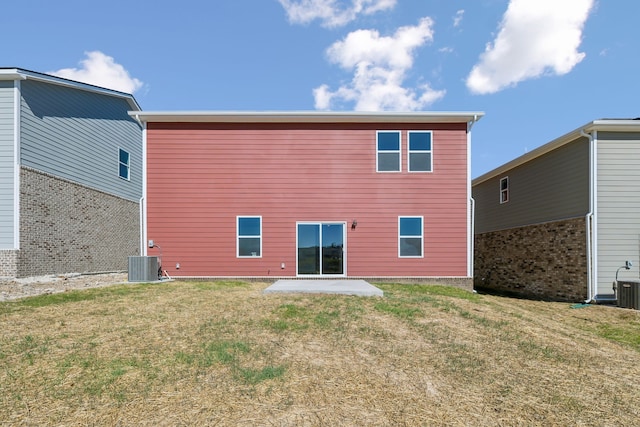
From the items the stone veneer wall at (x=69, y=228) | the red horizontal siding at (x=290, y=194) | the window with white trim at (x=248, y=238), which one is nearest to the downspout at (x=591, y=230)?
the red horizontal siding at (x=290, y=194)

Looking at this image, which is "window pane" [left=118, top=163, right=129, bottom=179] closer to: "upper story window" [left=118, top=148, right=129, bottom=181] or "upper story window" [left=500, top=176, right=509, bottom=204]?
"upper story window" [left=118, top=148, right=129, bottom=181]

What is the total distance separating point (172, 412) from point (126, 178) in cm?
1535

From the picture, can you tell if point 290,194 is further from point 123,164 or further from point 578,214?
point 123,164

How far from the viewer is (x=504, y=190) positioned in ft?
49.4

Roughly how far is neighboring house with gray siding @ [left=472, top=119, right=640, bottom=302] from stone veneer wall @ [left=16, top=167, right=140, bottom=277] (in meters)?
16.9

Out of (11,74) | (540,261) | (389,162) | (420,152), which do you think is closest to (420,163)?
(420,152)

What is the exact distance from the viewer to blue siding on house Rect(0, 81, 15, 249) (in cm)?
999

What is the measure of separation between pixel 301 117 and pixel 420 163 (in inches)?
164

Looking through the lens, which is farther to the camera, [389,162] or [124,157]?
[124,157]

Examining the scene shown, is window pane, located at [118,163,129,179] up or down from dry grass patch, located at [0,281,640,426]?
up

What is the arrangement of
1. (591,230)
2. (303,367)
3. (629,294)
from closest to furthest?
(303,367) → (629,294) → (591,230)

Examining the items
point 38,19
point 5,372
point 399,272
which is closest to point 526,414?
point 5,372

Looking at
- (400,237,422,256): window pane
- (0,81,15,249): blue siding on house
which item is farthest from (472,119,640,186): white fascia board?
(0,81,15,249): blue siding on house

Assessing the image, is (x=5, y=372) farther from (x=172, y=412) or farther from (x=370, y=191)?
(x=370, y=191)
